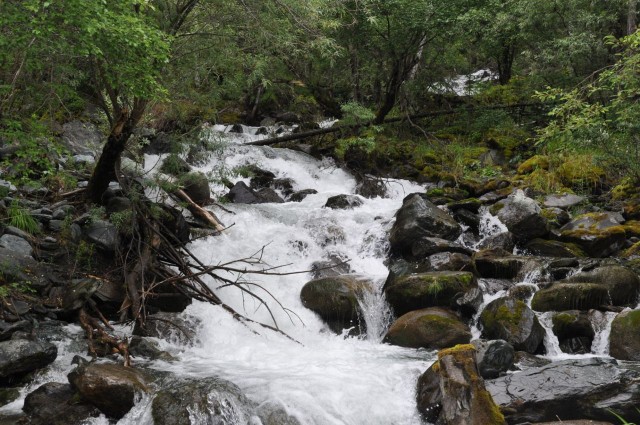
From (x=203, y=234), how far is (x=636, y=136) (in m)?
9.35

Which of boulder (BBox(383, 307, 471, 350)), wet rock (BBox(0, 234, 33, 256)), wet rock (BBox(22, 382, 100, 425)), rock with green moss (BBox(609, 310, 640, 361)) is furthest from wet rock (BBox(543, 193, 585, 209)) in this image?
wet rock (BBox(0, 234, 33, 256))

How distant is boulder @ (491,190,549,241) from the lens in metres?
10.6

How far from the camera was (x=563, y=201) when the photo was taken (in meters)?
12.0

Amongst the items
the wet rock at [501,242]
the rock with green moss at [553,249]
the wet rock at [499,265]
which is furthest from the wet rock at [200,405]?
the rock with green moss at [553,249]

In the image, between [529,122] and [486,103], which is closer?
[529,122]

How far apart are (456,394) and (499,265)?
4.52 metres

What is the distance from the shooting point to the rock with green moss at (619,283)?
7.96 m

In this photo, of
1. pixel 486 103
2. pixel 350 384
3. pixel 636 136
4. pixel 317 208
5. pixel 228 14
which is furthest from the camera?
pixel 486 103

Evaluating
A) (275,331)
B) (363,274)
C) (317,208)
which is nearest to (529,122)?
(317,208)

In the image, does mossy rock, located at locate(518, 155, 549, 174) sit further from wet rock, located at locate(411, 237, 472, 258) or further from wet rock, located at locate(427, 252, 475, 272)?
wet rock, located at locate(427, 252, 475, 272)

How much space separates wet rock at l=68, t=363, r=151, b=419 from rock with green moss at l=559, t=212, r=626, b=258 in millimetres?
8397

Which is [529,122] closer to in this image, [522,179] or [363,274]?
[522,179]

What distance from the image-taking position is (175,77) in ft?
32.8

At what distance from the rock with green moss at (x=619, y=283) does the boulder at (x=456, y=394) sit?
3556 millimetres
